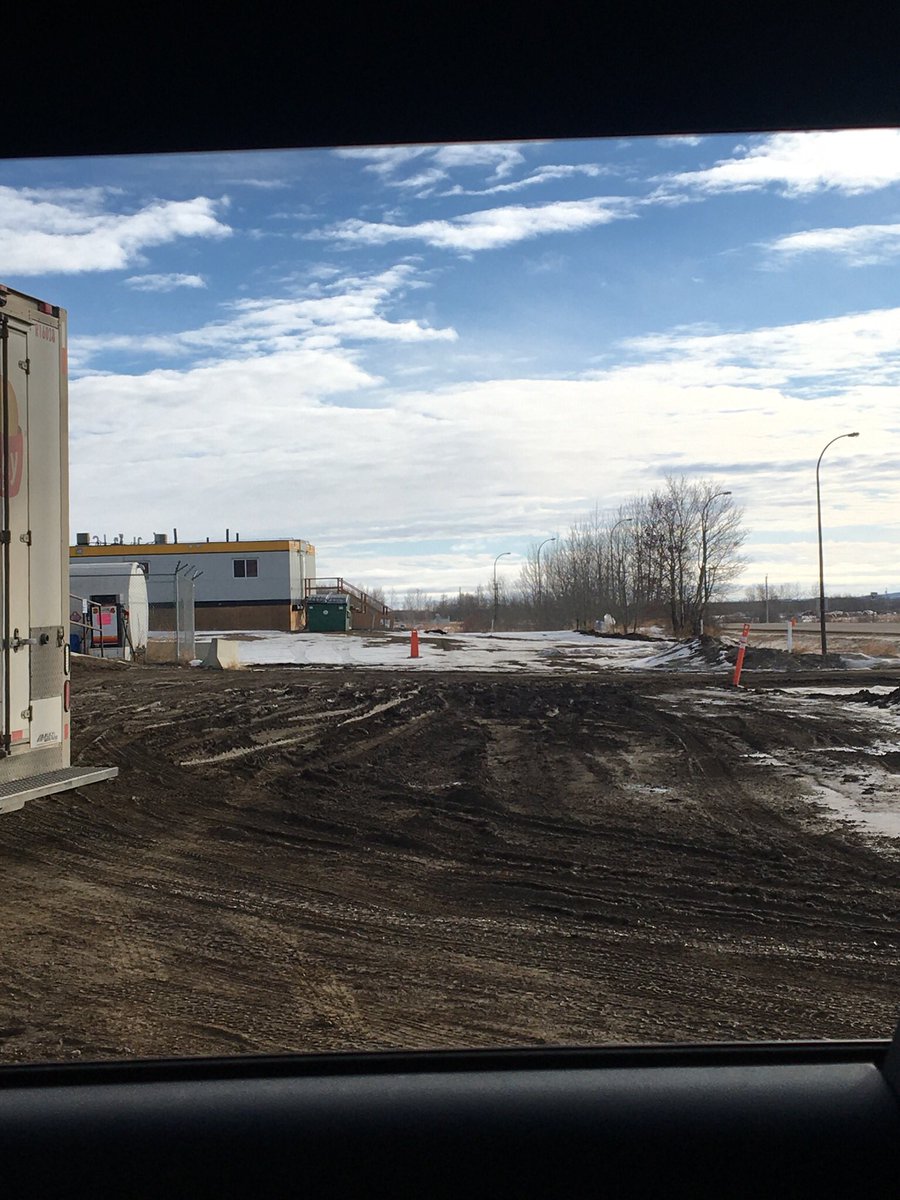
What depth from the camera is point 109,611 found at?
34344 mm

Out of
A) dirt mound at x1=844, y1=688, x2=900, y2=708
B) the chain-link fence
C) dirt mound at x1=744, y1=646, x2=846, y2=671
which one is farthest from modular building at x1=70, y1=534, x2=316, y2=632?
dirt mound at x1=844, y1=688, x2=900, y2=708

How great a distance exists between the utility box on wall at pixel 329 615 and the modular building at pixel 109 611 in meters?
17.0

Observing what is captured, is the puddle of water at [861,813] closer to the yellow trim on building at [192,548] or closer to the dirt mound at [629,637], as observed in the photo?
the dirt mound at [629,637]

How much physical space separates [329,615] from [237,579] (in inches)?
405

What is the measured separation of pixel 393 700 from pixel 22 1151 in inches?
703

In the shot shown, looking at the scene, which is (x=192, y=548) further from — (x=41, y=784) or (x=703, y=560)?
(x=41, y=784)

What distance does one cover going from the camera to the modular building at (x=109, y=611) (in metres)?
33.8

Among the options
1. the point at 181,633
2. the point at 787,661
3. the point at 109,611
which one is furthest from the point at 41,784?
the point at 181,633

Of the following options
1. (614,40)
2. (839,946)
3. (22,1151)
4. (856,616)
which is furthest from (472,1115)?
(856,616)

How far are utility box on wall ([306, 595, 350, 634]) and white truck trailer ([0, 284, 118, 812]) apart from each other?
154 ft

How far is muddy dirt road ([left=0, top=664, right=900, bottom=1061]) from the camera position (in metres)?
4.90

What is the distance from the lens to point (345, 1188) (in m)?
2.02

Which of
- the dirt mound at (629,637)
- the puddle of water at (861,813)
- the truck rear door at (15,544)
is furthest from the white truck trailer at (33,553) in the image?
the dirt mound at (629,637)

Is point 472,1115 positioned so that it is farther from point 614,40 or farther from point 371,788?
point 371,788
